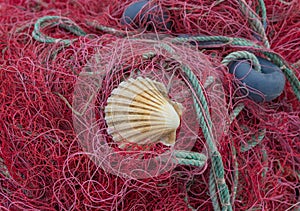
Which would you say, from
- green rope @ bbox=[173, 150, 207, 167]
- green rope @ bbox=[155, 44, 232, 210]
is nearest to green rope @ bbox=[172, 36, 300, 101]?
green rope @ bbox=[155, 44, 232, 210]

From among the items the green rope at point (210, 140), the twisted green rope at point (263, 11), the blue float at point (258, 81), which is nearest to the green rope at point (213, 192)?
the green rope at point (210, 140)

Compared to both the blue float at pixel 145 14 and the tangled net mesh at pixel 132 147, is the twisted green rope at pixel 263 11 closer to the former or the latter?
the tangled net mesh at pixel 132 147

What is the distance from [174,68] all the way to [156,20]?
229 mm

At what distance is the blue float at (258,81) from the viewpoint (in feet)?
3.53

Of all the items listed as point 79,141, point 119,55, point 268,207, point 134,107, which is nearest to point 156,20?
point 119,55

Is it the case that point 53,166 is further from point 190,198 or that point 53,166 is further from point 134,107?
point 190,198

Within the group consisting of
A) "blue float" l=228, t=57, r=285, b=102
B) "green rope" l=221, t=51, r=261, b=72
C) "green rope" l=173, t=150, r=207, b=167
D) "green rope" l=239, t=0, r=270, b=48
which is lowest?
"green rope" l=173, t=150, r=207, b=167

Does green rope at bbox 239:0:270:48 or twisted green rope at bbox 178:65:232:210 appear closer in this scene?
Result: twisted green rope at bbox 178:65:232:210

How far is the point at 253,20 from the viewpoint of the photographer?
117 cm

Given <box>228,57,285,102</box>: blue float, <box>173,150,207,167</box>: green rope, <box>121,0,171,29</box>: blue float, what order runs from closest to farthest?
1. <box>173,150,207,167</box>: green rope
2. <box>228,57,285,102</box>: blue float
3. <box>121,0,171,29</box>: blue float

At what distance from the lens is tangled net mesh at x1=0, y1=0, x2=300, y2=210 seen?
3.23ft

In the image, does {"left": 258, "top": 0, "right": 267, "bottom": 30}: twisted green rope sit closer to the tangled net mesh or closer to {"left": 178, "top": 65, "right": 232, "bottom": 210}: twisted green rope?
the tangled net mesh

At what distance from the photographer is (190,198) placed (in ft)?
3.51

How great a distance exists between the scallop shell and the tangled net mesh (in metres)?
0.03
